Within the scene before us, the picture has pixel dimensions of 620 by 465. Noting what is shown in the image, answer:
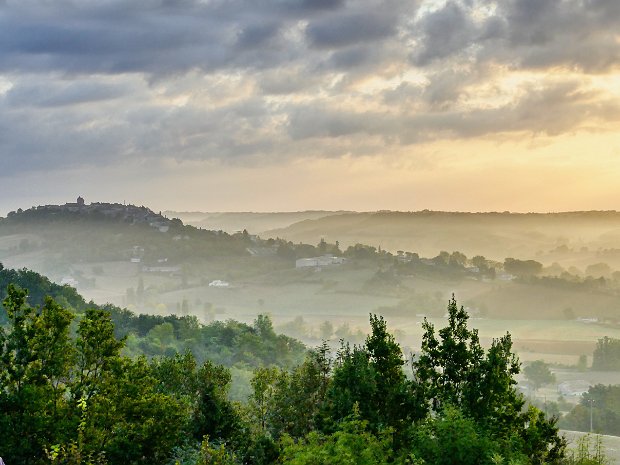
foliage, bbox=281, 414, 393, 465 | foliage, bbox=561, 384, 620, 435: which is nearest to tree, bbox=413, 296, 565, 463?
foliage, bbox=281, 414, 393, 465

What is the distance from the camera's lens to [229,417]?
3984cm

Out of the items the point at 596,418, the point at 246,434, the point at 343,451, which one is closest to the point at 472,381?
the point at 343,451

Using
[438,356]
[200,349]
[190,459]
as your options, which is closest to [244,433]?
[190,459]

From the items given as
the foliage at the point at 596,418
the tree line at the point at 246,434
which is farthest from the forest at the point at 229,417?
the foliage at the point at 596,418

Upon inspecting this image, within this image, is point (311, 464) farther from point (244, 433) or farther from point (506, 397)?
point (244, 433)

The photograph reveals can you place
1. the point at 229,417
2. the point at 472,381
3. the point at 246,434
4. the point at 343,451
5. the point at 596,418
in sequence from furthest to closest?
the point at 596,418 < the point at 229,417 < the point at 246,434 < the point at 472,381 < the point at 343,451

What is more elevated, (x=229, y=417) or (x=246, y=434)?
(x=229, y=417)

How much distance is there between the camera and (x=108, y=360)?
3272 cm

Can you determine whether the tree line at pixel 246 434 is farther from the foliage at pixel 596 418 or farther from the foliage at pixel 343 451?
the foliage at pixel 596 418

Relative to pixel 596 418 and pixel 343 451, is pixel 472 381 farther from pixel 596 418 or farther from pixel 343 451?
pixel 596 418

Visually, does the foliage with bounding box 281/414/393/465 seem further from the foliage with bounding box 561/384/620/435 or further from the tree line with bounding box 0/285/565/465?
the foliage with bounding box 561/384/620/435

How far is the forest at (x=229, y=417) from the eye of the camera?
27.7 meters

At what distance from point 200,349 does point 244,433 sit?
4523 inches

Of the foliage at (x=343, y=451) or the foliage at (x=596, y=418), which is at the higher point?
the foliage at (x=343, y=451)
